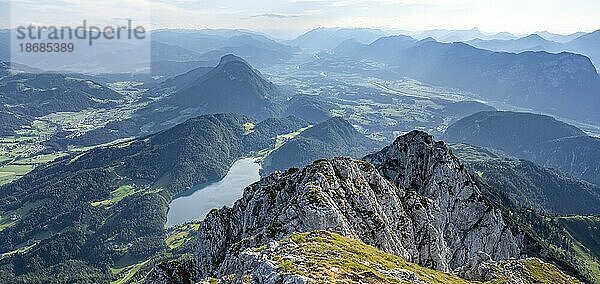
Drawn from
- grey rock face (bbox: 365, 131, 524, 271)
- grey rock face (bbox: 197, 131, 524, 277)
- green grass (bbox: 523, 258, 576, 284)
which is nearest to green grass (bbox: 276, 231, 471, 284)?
grey rock face (bbox: 197, 131, 524, 277)

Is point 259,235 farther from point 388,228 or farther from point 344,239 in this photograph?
point 388,228

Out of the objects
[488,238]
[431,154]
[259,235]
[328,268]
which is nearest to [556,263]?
[488,238]

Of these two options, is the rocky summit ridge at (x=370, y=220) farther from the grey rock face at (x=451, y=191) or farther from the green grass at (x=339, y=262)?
the green grass at (x=339, y=262)

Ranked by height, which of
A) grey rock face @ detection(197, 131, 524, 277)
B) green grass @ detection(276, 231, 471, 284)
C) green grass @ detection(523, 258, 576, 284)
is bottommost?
green grass @ detection(523, 258, 576, 284)

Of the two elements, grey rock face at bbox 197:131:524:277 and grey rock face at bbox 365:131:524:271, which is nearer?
grey rock face at bbox 197:131:524:277

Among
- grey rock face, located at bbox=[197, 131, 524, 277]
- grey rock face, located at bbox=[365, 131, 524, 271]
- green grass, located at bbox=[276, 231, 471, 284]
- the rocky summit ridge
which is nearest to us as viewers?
green grass, located at bbox=[276, 231, 471, 284]

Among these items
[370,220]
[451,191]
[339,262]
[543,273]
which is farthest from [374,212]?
[451,191]

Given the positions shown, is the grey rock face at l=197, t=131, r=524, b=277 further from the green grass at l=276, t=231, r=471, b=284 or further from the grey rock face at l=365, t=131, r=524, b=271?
the green grass at l=276, t=231, r=471, b=284
